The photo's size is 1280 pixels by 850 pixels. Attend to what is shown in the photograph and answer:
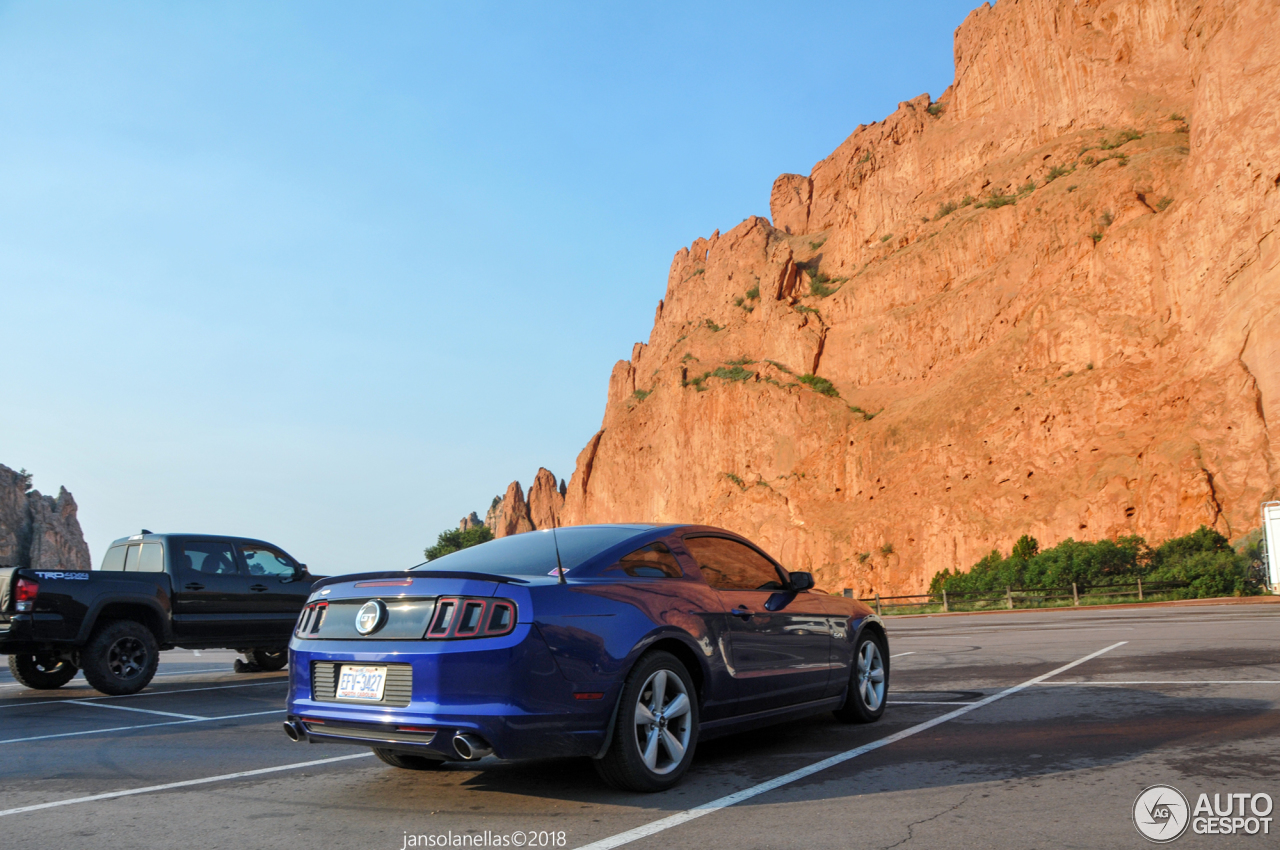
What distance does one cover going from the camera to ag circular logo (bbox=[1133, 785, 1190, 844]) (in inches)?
155

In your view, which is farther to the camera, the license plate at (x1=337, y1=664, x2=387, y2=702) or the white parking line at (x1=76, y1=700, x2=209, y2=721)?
the white parking line at (x1=76, y1=700, x2=209, y2=721)

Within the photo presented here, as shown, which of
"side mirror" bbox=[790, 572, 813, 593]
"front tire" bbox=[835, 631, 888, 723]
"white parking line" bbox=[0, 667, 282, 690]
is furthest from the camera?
"white parking line" bbox=[0, 667, 282, 690]

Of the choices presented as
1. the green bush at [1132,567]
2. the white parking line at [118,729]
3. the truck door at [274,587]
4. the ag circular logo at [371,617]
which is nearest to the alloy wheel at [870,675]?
the ag circular logo at [371,617]

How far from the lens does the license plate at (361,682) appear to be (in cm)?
465

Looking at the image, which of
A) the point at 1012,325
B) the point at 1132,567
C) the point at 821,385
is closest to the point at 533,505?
the point at 821,385

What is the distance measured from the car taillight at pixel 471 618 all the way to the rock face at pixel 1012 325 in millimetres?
42439

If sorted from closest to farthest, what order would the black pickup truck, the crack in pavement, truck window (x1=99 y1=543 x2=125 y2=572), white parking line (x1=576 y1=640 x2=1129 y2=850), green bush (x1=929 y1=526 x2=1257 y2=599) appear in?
the crack in pavement, white parking line (x1=576 y1=640 x2=1129 y2=850), the black pickup truck, truck window (x1=99 y1=543 x2=125 y2=572), green bush (x1=929 y1=526 x2=1257 y2=599)

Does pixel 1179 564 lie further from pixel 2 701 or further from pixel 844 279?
pixel 844 279

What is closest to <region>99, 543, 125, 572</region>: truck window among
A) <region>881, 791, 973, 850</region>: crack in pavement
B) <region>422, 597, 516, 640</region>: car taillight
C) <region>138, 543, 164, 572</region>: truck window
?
<region>138, 543, 164, 572</region>: truck window

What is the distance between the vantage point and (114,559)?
11.9 meters

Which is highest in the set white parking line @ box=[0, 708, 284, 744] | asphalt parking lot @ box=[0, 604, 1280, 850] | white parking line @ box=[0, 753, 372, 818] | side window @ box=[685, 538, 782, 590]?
side window @ box=[685, 538, 782, 590]

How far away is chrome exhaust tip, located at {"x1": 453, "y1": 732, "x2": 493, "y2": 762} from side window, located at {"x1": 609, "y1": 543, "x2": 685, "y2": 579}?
4.03 ft

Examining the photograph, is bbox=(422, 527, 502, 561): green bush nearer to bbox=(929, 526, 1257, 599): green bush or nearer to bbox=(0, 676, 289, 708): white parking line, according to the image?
bbox=(929, 526, 1257, 599): green bush

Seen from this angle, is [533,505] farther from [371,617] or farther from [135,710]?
[371,617]
